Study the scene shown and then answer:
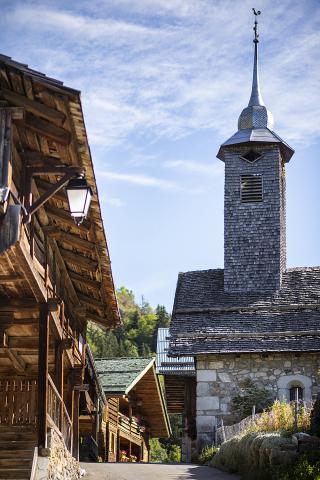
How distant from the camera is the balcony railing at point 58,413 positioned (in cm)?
1608

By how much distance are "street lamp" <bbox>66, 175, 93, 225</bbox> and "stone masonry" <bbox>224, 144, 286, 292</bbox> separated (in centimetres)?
1937

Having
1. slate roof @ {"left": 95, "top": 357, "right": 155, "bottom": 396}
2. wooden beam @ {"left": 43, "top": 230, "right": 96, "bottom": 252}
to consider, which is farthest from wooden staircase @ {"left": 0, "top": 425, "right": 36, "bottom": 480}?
slate roof @ {"left": 95, "top": 357, "right": 155, "bottom": 396}

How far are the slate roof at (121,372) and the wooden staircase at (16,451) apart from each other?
40.5 feet

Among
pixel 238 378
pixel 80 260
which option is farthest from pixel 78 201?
pixel 238 378

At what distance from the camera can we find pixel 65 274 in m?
18.4

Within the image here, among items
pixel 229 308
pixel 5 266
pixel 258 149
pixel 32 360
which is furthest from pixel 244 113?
pixel 5 266

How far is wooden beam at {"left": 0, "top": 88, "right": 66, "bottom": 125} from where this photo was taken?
12508mm

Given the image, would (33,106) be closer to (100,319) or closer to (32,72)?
(32,72)

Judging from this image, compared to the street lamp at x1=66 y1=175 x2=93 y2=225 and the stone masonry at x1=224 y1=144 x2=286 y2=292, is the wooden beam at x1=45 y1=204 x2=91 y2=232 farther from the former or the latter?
the stone masonry at x1=224 y1=144 x2=286 y2=292

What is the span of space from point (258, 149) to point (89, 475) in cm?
1680

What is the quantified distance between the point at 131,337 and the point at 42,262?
71.3m

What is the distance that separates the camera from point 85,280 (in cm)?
1864

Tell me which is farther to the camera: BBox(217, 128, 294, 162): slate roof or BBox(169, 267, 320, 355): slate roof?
BBox(217, 128, 294, 162): slate roof

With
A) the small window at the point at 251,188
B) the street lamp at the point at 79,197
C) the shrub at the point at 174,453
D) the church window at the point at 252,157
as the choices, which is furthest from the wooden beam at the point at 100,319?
the shrub at the point at 174,453
